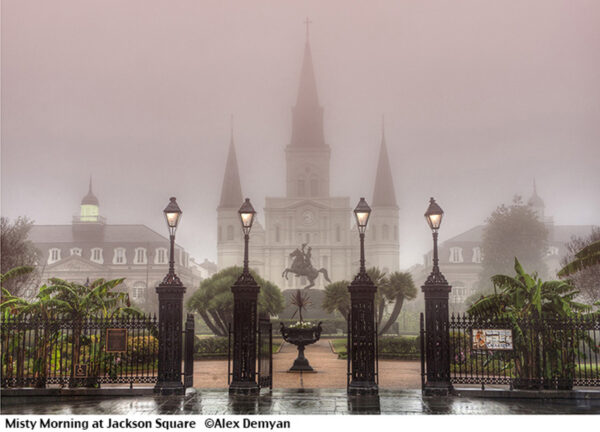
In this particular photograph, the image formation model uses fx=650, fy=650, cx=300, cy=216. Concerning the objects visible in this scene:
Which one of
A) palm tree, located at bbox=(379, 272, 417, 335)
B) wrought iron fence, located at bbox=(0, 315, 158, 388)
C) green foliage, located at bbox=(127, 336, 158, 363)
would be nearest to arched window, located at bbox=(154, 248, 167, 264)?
palm tree, located at bbox=(379, 272, 417, 335)

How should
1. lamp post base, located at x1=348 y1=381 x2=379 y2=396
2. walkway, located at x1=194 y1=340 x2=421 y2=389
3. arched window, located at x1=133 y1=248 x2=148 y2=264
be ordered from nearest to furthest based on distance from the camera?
lamp post base, located at x1=348 y1=381 x2=379 y2=396 → walkway, located at x1=194 y1=340 x2=421 y2=389 → arched window, located at x1=133 y1=248 x2=148 y2=264

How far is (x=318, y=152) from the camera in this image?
91.3 m

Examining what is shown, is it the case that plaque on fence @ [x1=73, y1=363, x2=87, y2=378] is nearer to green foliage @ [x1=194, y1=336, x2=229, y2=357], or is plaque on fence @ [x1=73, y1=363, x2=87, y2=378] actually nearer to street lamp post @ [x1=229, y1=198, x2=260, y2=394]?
street lamp post @ [x1=229, y1=198, x2=260, y2=394]

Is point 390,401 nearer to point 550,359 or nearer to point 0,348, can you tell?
point 550,359

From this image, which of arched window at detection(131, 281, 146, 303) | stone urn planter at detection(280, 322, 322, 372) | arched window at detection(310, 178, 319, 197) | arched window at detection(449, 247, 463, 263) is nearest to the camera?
stone urn planter at detection(280, 322, 322, 372)

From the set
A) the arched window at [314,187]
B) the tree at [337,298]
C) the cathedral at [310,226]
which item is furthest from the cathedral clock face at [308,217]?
the tree at [337,298]

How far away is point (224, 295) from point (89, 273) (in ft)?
185

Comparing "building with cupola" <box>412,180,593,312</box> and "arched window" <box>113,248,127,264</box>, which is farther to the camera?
"arched window" <box>113,248,127,264</box>

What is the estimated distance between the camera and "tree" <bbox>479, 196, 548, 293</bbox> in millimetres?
62344

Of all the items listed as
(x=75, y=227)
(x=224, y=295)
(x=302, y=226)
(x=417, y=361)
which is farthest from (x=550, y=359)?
(x=75, y=227)

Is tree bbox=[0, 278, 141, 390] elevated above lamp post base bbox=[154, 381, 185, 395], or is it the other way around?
tree bbox=[0, 278, 141, 390]

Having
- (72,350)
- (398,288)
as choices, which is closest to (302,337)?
(72,350)

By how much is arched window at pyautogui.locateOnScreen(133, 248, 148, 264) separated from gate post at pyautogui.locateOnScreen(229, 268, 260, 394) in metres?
77.0

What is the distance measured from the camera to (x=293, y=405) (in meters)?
13.1
